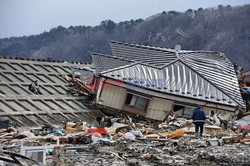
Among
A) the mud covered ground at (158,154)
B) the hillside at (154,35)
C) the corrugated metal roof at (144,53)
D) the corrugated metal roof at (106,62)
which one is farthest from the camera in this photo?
the hillside at (154,35)

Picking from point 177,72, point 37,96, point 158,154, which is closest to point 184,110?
point 177,72

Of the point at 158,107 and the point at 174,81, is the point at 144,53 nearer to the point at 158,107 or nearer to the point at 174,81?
the point at 174,81

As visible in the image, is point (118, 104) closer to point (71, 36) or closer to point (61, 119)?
point (61, 119)

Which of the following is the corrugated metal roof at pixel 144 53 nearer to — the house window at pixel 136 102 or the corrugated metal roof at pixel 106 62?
the corrugated metal roof at pixel 106 62

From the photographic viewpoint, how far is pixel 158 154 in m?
9.94

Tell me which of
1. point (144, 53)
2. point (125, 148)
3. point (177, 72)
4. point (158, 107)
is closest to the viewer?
point (125, 148)

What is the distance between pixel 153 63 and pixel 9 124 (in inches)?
362

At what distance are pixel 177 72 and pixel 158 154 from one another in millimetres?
12014

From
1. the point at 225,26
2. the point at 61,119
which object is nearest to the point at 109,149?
the point at 61,119

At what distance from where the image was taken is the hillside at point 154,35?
84500 mm

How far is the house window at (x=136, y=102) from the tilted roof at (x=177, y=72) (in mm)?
703

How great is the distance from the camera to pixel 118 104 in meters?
20.1

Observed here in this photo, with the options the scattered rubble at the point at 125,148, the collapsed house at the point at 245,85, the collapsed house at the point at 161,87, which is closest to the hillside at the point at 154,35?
the collapsed house at the point at 245,85

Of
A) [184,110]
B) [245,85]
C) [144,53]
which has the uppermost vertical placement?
[144,53]
